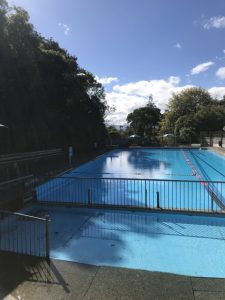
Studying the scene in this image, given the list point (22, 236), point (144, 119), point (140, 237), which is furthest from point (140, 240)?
point (144, 119)

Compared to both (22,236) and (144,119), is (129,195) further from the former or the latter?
(144,119)

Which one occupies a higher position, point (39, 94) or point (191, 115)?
point (39, 94)

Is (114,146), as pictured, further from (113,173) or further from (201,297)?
(201,297)

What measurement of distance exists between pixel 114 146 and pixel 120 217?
2602 cm

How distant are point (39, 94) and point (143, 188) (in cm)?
913

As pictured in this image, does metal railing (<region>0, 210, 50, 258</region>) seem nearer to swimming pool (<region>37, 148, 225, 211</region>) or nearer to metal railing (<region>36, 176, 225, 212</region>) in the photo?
swimming pool (<region>37, 148, 225, 211</region>)

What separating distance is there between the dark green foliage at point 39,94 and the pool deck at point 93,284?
1183cm

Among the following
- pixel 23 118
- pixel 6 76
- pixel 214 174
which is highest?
pixel 6 76

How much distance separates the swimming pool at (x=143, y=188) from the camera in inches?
392

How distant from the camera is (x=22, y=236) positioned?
22.1ft

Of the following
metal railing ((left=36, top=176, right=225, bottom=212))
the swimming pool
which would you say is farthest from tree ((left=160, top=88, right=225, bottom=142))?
metal railing ((left=36, top=176, right=225, bottom=212))

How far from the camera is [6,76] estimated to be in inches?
583

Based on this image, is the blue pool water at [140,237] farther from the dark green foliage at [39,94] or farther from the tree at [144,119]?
the tree at [144,119]

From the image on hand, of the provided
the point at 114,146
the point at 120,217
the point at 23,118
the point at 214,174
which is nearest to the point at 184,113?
the point at 114,146
